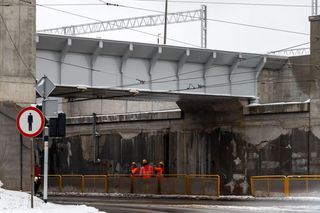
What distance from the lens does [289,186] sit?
102ft

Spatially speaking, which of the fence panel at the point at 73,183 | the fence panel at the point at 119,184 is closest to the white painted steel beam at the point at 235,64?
the fence panel at the point at 119,184

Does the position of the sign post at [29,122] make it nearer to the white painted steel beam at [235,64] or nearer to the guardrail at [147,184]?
the guardrail at [147,184]

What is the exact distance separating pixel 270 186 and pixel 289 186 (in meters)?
0.92

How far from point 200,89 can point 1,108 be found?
14.0 m

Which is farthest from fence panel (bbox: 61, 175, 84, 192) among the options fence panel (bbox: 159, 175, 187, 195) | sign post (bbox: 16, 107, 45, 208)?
sign post (bbox: 16, 107, 45, 208)

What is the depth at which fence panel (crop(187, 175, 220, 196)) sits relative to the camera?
3338 cm

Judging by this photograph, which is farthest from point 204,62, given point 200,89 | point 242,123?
point 242,123

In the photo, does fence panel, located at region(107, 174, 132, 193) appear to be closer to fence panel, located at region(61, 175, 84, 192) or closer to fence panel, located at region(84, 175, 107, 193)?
fence panel, located at region(84, 175, 107, 193)

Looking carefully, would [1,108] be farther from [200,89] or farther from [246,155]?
[246,155]

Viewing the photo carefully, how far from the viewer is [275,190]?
3164cm

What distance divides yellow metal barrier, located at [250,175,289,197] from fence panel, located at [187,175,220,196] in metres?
1.80

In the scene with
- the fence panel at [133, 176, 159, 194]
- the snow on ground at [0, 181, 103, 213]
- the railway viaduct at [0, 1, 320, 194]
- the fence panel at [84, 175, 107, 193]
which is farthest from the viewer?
the fence panel at [84, 175, 107, 193]

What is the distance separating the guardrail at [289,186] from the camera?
30.9m

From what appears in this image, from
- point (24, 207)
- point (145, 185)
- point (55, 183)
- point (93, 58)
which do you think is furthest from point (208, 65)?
point (24, 207)
